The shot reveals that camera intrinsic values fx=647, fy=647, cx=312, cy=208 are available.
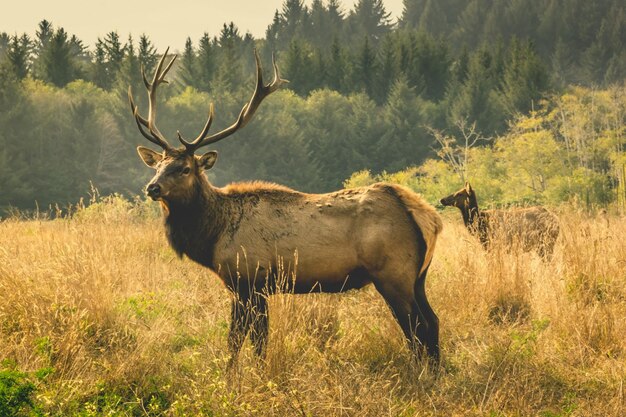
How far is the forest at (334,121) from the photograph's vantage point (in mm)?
30156

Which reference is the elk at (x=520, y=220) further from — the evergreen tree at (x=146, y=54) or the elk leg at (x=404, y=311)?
the evergreen tree at (x=146, y=54)

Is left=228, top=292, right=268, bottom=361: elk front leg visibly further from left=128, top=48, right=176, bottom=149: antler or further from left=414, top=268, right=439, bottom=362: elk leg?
left=128, top=48, right=176, bottom=149: antler

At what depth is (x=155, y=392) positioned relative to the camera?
14.5 feet

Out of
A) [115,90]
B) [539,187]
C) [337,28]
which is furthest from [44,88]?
[337,28]

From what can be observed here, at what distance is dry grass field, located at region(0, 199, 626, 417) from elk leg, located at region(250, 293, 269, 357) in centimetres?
26

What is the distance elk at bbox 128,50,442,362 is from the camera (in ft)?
17.0

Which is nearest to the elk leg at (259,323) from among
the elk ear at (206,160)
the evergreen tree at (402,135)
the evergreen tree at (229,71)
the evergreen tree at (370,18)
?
the elk ear at (206,160)

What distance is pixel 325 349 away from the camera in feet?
16.0

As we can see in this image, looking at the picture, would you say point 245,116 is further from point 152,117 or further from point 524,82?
point 524,82

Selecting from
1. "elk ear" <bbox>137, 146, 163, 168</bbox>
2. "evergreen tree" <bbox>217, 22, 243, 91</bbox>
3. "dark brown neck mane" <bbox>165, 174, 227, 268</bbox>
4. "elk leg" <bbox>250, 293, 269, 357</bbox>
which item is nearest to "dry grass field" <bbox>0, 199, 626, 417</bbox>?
"elk leg" <bbox>250, 293, 269, 357</bbox>

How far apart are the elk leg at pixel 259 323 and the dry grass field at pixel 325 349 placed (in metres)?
0.26

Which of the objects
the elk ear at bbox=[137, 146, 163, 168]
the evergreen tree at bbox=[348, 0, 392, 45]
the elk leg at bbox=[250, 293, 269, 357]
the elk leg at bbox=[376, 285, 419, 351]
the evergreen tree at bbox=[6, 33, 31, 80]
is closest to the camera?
the elk leg at bbox=[250, 293, 269, 357]

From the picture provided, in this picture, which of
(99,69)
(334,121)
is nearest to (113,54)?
(99,69)

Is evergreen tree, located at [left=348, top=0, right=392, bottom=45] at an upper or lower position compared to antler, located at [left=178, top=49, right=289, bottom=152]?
upper
